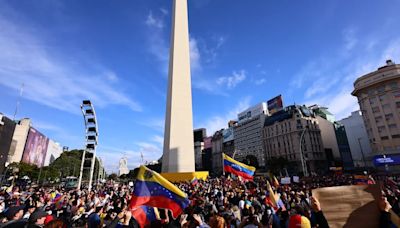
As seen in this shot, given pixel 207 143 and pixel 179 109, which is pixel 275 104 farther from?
pixel 179 109

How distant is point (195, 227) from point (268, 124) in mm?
87097

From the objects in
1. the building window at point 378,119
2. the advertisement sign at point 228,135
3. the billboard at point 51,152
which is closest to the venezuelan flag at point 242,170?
the building window at point 378,119

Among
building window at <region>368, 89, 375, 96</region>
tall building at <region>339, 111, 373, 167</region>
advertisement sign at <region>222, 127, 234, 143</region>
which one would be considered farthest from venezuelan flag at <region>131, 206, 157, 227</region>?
advertisement sign at <region>222, 127, 234, 143</region>

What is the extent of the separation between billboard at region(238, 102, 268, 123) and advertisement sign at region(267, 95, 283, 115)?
7.70 ft

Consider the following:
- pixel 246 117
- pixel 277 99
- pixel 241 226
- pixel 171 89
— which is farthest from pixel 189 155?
pixel 246 117

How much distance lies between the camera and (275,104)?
9006 cm

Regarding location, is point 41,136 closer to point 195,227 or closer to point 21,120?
point 21,120

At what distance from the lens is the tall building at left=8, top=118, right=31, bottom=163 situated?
70050mm

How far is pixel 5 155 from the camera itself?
6050 cm

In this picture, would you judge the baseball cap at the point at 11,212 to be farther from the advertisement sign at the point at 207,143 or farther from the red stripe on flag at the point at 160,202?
the advertisement sign at the point at 207,143

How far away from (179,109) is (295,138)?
194 ft

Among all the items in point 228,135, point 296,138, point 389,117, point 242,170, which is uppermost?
point 228,135

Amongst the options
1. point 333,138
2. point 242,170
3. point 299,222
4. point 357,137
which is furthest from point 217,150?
point 299,222

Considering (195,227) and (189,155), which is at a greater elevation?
(189,155)
